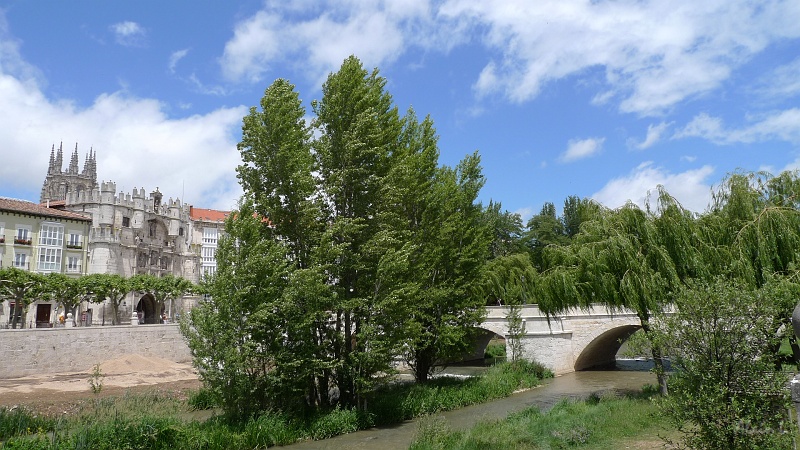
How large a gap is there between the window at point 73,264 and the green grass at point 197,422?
33.8m

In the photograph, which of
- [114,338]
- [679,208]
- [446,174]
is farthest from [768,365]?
[114,338]

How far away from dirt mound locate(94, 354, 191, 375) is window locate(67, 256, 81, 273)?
71.3 feet

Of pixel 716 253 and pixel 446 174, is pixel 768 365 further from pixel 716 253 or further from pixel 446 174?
pixel 446 174

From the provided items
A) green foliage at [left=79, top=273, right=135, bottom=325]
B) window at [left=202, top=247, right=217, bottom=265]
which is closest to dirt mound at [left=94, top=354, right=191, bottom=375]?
green foliage at [left=79, top=273, right=135, bottom=325]

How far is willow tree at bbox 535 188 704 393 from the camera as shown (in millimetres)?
18172

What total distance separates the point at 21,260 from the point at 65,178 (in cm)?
4011

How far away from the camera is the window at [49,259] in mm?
50594

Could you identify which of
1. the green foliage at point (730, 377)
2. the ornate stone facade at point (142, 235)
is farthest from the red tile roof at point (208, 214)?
the green foliage at point (730, 377)

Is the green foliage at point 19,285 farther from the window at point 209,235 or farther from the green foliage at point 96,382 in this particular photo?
the window at point 209,235

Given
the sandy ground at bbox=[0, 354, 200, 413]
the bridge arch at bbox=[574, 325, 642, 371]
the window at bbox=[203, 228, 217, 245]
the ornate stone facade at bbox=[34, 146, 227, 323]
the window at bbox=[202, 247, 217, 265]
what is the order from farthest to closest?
the window at bbox=[203, 228, 217, 245] < the window at bbox=[202, 247, 217, 265] < the ornate stone facade at bbox=[34, 146, 227, 323] < the bridge arch at bbox=[574, 325, 642, 371] < the sandy ground at bbox=[0, 354, 200, 413]

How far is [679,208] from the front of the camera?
19062 mm

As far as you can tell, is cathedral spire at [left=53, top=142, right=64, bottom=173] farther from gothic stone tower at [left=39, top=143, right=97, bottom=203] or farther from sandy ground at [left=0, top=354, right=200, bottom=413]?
sandy ground at [left=0, top=354, right=200, bottom=413]

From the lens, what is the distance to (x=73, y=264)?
54094mm

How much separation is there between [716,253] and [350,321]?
477 inches
